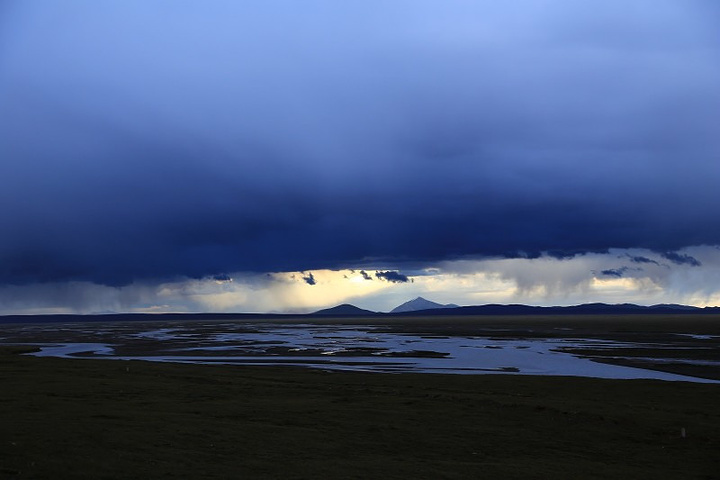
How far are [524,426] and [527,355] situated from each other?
42938 mm

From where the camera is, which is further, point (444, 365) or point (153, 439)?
point (444, 365)

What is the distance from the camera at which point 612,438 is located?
22172 mm

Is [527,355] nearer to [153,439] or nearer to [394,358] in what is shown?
[394,358]

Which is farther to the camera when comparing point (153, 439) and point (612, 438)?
point (612, 438)

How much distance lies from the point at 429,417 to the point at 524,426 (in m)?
3.59

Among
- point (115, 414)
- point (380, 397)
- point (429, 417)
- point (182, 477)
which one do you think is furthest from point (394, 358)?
point (182, 477)

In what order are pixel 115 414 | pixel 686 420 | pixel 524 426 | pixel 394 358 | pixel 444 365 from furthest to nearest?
1. pixel 394 358
2. pixel 444 365
3. pixel 686 420
4. pixel 524 426
5. pixel 115 414

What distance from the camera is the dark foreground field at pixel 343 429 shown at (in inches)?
634

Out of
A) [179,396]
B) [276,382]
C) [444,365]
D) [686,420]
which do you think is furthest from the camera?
[444,365]

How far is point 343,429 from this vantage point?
21.8 m

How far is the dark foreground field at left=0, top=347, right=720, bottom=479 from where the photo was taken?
16.1m

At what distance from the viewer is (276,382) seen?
1416 inches

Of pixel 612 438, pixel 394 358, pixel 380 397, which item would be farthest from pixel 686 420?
pixel 394 358

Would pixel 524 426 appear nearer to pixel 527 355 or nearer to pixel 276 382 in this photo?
pixel 276 382
